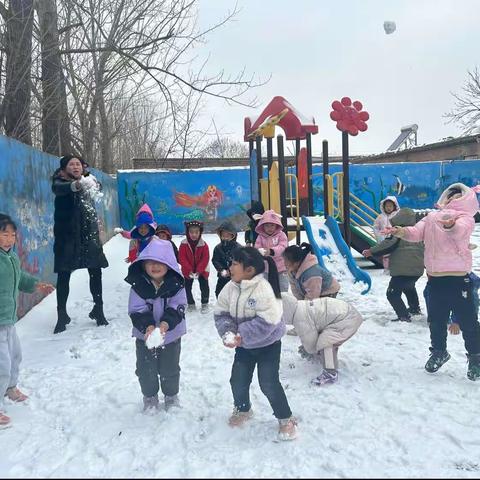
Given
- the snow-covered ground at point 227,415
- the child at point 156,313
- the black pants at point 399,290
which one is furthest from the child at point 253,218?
the child at point 156,313

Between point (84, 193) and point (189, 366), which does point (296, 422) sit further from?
point (84, 193)

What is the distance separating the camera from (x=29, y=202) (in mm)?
6117

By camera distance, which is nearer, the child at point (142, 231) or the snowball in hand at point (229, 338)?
the snowball in hand at point (229, 338)

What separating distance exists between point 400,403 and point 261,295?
1.41 metres

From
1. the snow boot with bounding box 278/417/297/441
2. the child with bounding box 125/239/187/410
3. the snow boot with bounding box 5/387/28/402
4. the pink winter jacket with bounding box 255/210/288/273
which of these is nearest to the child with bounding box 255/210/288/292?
the pink winter jacket with bounding box 255/210/288/273

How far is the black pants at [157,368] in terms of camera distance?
328 cm

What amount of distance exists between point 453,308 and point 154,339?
8.11 feet

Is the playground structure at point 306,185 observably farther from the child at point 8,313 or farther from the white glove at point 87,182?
the child at point 8,313

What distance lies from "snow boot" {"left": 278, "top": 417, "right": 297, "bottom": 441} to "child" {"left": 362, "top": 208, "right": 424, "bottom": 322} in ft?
9.23

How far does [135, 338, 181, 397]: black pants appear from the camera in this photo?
10.7 ft

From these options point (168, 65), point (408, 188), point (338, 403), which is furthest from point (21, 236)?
point (408, 188)

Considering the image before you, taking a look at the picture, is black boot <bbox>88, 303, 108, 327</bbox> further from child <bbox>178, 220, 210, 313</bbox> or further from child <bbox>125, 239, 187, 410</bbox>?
child <bbox>125, 239, 187, 410</bbox>

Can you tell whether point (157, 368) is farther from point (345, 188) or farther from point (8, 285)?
point (345, 188)

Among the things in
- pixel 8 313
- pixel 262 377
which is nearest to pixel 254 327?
pixel 262 377
